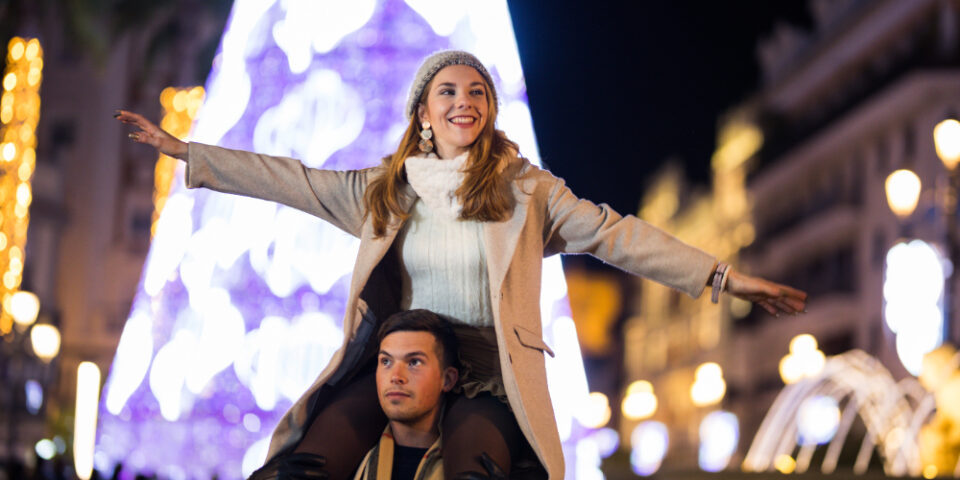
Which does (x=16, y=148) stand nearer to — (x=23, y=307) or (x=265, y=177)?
(x=23, y=307)

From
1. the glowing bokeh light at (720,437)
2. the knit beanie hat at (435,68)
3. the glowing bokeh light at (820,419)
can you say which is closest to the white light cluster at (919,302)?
the glowing bokeh light at (820,419)

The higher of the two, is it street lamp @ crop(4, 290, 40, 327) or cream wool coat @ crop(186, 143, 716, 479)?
street lamp @ crop(4, 290, 40, 327)

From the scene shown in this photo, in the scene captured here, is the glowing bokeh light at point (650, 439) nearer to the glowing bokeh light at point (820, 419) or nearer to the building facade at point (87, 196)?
the glowing bokeh light at point (820, 419)

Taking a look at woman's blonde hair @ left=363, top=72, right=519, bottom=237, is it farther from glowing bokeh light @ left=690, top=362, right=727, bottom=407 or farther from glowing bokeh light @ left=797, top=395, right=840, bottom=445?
glowing bokeh light @ left=690, top=362, right=727, bottom=407

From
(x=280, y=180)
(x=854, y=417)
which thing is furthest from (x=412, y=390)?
(x=854, y=417)

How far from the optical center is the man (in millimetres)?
3654

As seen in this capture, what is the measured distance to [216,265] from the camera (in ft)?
30.2

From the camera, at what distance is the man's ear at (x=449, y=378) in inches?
147

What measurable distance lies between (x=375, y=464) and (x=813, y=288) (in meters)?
49.1

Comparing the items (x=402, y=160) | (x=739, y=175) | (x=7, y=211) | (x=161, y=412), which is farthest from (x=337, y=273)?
(x=739, y=175)

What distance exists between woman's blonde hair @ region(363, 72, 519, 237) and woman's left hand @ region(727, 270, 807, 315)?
0.72m

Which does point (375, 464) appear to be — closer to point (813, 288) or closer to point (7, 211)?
point (7, 211)

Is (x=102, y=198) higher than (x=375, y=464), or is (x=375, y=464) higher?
(x=102, y=198)

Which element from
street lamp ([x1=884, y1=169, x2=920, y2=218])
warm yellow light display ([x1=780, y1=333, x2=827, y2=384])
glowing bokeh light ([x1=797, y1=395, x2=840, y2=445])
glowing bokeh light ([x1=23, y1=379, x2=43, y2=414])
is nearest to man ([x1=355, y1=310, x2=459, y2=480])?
street lamp ([x1=884, y1=169, x2=920, y2=218])
